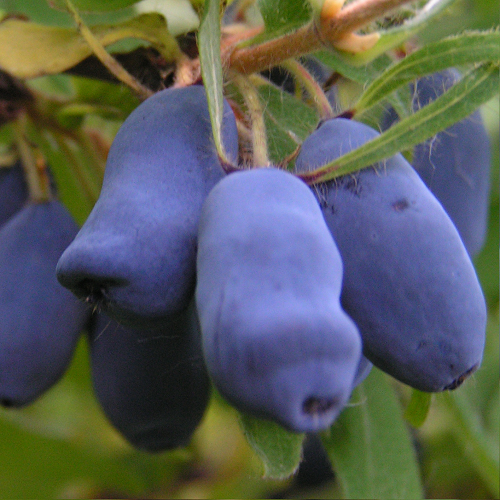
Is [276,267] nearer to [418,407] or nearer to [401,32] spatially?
[401,32]

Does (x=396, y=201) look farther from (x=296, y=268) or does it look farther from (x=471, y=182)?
(x=471, y=182)

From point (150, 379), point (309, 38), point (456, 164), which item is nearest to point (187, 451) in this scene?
point (150, 379)

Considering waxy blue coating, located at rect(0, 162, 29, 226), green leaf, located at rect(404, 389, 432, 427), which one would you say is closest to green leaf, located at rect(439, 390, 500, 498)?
green leaf, located at rect(404, 389, 432, 427)

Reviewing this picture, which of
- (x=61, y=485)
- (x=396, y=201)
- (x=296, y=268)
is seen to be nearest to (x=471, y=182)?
(x=396, y=201)

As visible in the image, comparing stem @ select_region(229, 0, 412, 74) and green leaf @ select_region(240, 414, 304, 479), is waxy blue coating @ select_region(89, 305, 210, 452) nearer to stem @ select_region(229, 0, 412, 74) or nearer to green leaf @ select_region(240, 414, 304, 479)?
green leaf @ select_region(240, 414, 304, 479)

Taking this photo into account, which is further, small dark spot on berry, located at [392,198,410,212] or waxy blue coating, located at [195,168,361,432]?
small dark spot on berry, located at [392,198,410,212]

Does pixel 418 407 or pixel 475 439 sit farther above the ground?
pixel 418 407

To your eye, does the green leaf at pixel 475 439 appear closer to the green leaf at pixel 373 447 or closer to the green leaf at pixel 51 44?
the green leaf at pixel 373 447
